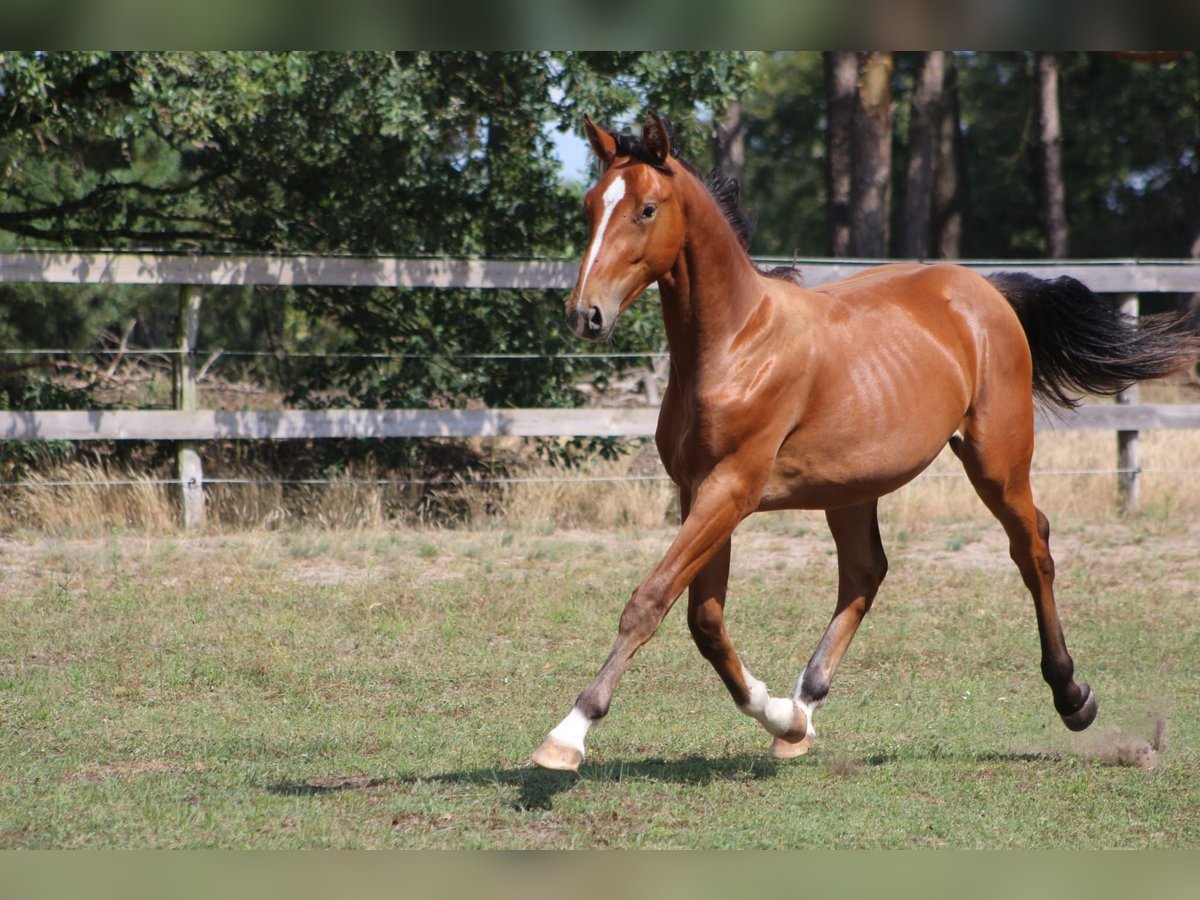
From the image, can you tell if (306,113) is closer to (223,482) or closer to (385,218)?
(385,218)

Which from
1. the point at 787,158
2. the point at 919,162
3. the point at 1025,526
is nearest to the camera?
the point at 1025,526

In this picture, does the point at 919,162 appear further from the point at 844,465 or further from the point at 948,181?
the point at 844,465

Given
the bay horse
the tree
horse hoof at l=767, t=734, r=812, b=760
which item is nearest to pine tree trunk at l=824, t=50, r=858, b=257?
the tree

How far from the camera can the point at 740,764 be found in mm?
5438

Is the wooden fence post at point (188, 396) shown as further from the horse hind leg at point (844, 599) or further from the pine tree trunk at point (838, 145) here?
the pine tree trunk at point (838, 145)

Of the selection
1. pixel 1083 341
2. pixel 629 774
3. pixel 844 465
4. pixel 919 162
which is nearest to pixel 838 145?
pixel 919 162

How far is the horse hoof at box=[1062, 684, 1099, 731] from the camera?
227 inches

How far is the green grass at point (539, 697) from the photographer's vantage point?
15.0 feet

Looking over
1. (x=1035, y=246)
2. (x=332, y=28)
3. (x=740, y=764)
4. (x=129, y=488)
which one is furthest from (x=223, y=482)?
(x=1035, y=246)

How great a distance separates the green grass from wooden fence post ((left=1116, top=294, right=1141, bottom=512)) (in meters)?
0.42

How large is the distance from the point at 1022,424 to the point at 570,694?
2685 millimetres

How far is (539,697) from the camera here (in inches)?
264

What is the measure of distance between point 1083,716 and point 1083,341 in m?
1.89

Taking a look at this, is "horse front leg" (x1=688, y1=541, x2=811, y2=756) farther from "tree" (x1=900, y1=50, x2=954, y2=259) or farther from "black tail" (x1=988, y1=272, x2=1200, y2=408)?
"tree" (x1=900, y1=50, x2=954, y2=259)
